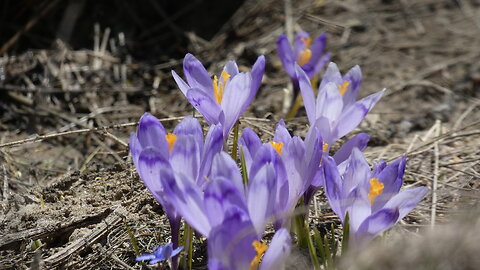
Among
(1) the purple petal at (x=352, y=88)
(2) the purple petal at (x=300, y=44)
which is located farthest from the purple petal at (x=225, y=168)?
(2) the purple petal at (x=300, y=44)

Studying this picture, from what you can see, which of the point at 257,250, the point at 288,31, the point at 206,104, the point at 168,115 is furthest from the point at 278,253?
the point at 288,31

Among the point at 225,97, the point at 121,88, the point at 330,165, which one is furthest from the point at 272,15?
the point at 330,165

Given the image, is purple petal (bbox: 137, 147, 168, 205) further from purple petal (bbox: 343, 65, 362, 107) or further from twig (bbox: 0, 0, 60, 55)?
twig (bbox: 0, 0, 60, 55)

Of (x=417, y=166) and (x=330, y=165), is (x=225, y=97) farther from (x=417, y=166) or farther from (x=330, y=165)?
(x=417, y=166)

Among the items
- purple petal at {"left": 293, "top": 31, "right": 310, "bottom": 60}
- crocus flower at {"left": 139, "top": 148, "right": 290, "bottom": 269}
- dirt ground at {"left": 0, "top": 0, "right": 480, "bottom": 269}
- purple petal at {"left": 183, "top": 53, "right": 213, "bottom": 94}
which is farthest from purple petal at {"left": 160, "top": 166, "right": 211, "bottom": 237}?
purple petal at {"left": 293, "top": 31, "right": 310, "bottom": 60}

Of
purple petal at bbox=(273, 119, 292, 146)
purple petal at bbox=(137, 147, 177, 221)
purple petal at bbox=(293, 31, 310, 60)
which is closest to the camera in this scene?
purple petal at bbox=(137, 147, 177, 221)

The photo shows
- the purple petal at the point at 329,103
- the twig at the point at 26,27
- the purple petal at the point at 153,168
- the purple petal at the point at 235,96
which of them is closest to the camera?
the purple petal at the point at 153,168

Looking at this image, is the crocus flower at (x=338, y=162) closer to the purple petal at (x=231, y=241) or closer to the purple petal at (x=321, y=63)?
the purple petal at (x=231, y=241)
